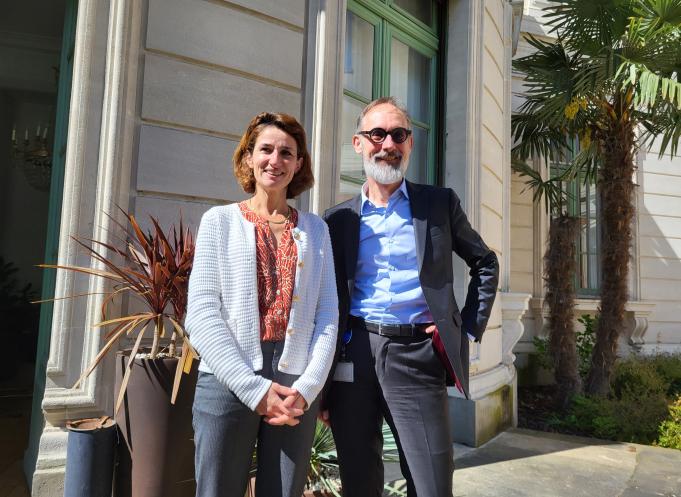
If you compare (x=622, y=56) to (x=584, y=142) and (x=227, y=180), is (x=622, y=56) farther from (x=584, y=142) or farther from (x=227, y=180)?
(x=227, y=180)

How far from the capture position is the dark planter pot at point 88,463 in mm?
2359

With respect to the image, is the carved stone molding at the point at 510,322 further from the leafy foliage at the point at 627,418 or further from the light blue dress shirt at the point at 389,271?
the light blue dress shirt at the point at 389,271

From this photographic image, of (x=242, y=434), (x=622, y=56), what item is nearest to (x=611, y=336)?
(x=622, y=56)

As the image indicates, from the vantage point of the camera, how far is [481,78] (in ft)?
17.5

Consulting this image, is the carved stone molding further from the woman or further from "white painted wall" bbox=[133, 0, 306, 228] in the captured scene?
the woman

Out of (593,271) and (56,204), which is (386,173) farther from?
(593,271)

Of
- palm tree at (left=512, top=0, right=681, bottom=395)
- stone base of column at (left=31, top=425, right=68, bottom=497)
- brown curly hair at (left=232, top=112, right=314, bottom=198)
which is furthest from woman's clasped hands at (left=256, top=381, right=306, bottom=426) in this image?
palm tree at (left=512, top=0, right=681, bottom=395)

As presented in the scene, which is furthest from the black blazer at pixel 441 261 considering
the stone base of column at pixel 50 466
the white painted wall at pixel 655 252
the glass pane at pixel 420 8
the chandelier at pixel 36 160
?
the white painted wall at pixel 655 252

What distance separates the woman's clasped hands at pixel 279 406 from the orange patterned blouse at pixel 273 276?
7.0 inches

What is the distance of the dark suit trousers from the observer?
1.87 m

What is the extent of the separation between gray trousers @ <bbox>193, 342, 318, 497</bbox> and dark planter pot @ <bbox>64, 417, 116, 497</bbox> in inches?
40.7

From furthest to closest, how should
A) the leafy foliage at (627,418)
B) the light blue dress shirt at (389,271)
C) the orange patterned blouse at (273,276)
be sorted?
1. the leafy foliage at (627,418)
2. the light blue dress shirt at (389,271)
3. the orange patterned blouse at (273,276)

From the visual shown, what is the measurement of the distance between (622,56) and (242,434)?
6.43 m

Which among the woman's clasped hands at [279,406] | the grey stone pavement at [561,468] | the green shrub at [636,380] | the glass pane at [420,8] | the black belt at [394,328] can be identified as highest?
the glass pane at [420,8]
